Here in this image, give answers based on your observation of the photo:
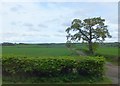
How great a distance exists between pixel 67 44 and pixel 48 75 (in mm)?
20178

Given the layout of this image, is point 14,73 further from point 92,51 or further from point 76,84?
point 92,51

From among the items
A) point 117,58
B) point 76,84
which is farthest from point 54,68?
point 117,58

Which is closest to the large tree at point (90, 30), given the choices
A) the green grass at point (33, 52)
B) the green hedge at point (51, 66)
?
the green grass at point (33, 52)

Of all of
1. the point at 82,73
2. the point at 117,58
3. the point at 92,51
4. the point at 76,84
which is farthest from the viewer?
the point at 92,51

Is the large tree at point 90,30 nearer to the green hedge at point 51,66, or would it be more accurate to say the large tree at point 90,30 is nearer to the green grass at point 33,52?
the green grass at point 33,52

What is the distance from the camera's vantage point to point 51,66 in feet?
36.4

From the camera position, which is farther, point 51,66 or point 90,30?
point 90,30

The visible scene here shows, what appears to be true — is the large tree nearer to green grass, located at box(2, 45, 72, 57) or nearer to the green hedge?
green grass, located at box(2, 45, 72, 57)

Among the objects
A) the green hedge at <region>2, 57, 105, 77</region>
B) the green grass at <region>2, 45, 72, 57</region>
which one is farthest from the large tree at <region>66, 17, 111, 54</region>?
the green hedge at <region>2, 57, 105, 77</region>

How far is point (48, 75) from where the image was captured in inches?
440

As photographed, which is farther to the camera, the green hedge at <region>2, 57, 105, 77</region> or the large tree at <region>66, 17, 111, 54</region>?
the large tree at <region>66, 17, 111, 54</region>

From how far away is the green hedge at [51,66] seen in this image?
11117 mm

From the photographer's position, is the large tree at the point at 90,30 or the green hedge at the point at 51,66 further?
the large tree at the point at 90,30

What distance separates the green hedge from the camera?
11117 mm
